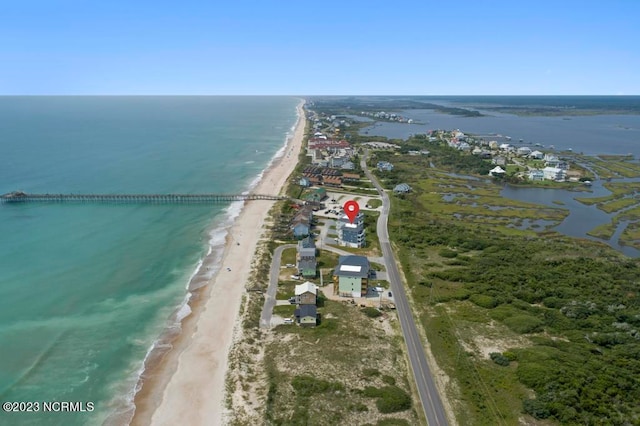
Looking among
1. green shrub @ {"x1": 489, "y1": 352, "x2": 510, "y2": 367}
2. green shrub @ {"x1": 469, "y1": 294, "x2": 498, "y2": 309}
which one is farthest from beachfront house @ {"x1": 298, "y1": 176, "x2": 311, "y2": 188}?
green shrub @ {"x1": 489, "y1": 352, "x2": 510, "y2": 367}

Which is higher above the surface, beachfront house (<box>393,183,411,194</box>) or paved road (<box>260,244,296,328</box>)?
beachfront house (<box>393,183,411,194</box>)

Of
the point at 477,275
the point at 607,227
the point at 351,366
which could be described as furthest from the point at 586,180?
the point at 351,366

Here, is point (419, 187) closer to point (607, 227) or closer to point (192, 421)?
point (607, 227)

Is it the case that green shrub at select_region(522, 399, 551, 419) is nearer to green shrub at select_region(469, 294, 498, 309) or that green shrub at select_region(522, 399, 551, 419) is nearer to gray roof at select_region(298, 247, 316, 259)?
green shrub at select_region(469, 294, 498, 309)

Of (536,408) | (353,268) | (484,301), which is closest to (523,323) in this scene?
(484,301)

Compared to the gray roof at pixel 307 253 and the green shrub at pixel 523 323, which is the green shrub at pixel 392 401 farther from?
the gray roof at pixel 307 253

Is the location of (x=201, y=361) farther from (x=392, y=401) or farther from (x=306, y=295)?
(x=392, y=401)

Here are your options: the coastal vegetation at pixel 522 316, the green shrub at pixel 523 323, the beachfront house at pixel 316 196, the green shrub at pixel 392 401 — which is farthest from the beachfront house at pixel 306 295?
the beachfront house at pixel 316 196
